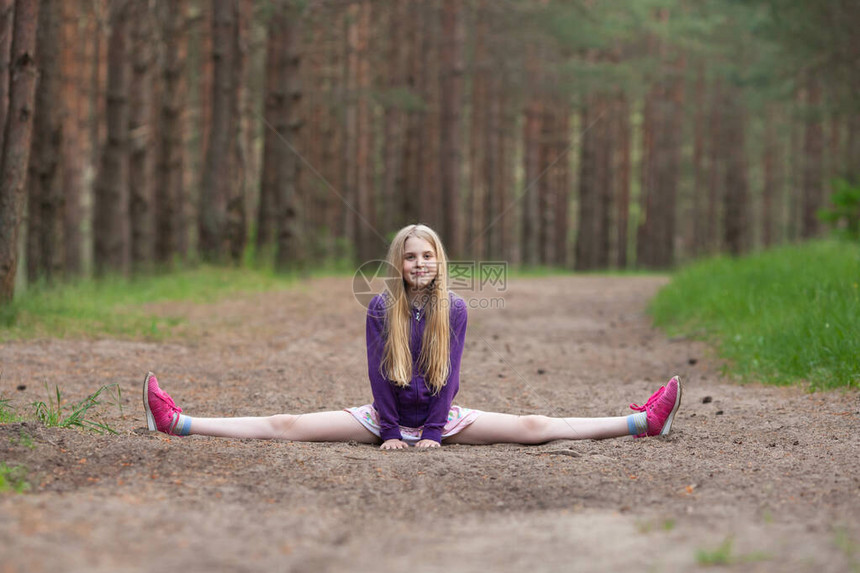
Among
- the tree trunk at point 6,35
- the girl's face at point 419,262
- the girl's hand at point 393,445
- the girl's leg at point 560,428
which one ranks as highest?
the tree trunk at point 6,35

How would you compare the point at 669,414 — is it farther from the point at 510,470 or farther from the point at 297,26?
the point at 297,26

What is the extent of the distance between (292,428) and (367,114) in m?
23.3

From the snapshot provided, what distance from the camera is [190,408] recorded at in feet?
18.2

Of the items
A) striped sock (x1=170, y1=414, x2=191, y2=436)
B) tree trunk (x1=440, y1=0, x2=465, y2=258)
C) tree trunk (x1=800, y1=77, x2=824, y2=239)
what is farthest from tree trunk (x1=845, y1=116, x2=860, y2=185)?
striped sock (x1=170, y1=414, x2=191, y2=436)

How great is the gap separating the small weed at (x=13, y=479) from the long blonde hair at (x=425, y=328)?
184cm

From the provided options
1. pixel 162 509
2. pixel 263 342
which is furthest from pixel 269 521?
pixel 263 342

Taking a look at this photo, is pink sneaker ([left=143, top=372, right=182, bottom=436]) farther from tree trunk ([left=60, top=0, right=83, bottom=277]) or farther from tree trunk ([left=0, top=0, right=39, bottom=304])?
tree trunk ([left=60, top=0, right=83, bottom=277])

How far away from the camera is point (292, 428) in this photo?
468cm

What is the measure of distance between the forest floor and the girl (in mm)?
145

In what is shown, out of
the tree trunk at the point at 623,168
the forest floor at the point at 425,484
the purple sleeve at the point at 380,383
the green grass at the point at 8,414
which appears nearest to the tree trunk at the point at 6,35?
the forest floor at the point at 425,484

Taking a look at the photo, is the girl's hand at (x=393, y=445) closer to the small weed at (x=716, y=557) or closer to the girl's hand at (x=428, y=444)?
the girl's hand at (x=428, y=444)

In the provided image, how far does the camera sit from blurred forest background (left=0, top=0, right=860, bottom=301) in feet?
42.0

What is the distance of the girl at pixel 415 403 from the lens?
15.1 ft

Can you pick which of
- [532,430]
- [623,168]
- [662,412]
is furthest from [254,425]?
[623,168]
